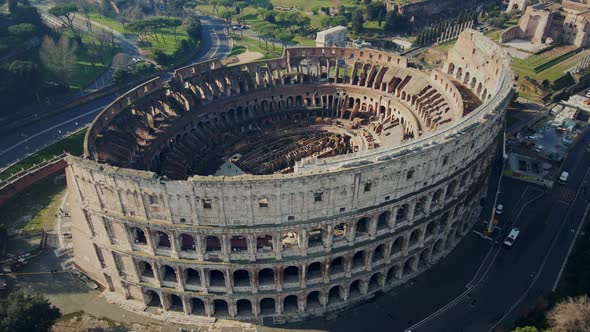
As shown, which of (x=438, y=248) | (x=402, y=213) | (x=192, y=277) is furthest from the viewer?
(x=438, y=248)

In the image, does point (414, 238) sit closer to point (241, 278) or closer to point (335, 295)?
point (335, 295)

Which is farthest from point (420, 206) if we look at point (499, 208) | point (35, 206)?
point (35, 206)

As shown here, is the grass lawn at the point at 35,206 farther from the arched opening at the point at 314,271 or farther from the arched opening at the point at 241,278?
the arched opening at the point at 314,271

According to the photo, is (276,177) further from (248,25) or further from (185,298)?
(248,25)

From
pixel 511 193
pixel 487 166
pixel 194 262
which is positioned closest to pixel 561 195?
pixel 511 193

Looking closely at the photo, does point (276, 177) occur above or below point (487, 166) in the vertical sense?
above

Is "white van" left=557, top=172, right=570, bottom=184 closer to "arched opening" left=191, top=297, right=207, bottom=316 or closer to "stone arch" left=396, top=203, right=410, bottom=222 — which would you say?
"stone arch" left=396, top=203, right=410, bottom=222
